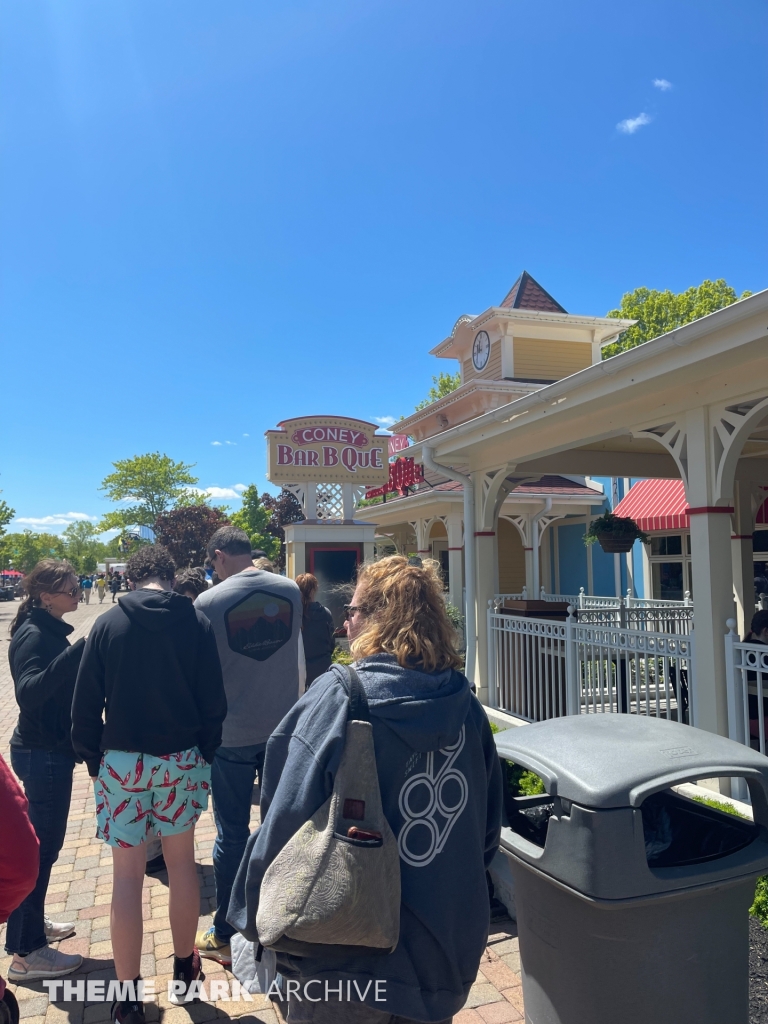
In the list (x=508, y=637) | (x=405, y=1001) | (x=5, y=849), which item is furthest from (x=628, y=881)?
(x=508, y=637)

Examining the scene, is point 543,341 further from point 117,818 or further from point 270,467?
point 117,818

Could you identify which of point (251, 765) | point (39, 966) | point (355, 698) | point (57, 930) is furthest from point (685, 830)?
point (57, 930)

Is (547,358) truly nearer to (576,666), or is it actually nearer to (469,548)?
(469,548)

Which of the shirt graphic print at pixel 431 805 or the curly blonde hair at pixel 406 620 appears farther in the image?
the curly blonde hair at pixel 406 620

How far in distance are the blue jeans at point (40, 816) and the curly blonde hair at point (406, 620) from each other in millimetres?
1999

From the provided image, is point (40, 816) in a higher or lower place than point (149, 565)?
lower

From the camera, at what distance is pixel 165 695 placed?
2664 millimetres

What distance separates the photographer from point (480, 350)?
15.5 m

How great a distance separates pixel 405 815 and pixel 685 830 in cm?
119

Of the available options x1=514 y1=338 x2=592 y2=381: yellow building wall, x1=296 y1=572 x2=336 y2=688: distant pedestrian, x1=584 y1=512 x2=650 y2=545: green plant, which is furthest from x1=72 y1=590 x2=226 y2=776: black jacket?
x1=514 y1=338 x2=592 y2=381: yellow building wall

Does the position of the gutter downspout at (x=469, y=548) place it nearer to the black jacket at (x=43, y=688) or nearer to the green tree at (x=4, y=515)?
the black jacket at (x=43, y=688)

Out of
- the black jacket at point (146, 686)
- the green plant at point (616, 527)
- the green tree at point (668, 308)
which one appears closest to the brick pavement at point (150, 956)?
the black jacket at point (146, 686)

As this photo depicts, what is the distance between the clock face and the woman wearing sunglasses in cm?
1327

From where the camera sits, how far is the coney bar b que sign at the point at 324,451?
13.3 m
